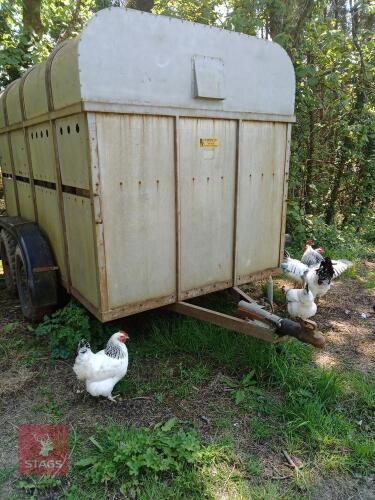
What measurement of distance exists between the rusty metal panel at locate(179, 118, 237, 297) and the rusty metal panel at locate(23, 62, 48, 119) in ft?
4.18

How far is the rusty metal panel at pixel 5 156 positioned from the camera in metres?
4.99

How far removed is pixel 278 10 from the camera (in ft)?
21.0

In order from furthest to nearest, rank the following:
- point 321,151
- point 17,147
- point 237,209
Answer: point 321,151 < point 17,147 < point 237,209

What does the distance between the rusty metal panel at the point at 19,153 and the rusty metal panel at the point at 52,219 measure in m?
0.46

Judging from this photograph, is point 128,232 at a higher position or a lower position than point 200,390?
higher

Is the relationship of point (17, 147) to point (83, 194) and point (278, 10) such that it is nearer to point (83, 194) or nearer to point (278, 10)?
point (83, 194)

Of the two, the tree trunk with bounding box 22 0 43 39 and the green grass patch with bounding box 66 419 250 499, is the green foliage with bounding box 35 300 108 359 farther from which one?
the tree trunk with bounding box 22 0 43 39

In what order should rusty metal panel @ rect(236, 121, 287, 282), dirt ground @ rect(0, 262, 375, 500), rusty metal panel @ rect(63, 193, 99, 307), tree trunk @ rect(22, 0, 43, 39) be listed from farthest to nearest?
tree trunk @ rect(22, 0, 43, 39) < rusty metal panel @ rect(236, 121, 287, 282) < rusty metal panel @ rect(63, 193, 99, 307) < dirt ground @ rect(0, 262, 375, 500)

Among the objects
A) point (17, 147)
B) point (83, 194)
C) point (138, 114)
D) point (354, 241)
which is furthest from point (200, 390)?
point (354, 241)

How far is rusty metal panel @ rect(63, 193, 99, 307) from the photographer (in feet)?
10.1

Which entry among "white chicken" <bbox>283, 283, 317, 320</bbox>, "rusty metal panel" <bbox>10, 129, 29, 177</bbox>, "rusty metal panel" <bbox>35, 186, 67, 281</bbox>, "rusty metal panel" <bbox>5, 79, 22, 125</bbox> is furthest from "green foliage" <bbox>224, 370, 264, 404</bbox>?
"rusty metal panel" <bbox>5, 79, 22, 125</bbox>

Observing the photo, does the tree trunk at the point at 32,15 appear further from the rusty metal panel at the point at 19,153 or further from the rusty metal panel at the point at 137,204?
the rusty metal panel at the point at 137,204

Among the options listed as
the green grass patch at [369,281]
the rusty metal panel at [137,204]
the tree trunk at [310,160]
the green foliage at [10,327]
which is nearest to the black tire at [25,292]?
the green foliage at [10,327]

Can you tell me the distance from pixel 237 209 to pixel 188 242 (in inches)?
24.4
